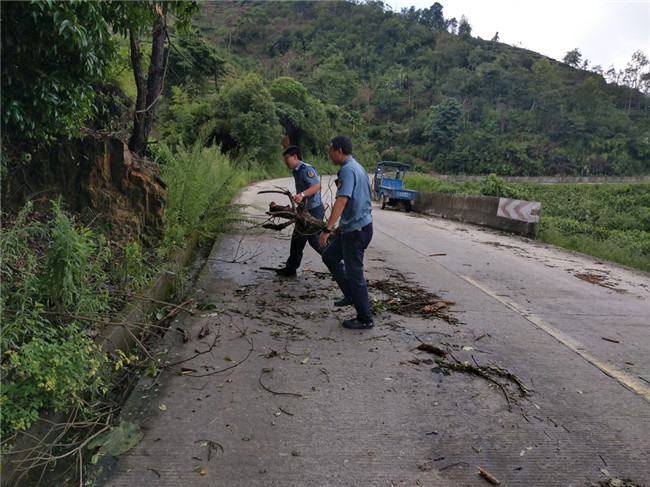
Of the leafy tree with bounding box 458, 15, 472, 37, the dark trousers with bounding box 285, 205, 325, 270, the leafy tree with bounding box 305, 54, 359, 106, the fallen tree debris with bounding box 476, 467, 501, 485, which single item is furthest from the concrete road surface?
the leafy tree with bounding box 458, 15, 472, 37

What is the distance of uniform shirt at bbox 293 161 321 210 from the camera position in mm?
6625

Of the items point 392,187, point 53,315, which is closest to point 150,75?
point 53,315

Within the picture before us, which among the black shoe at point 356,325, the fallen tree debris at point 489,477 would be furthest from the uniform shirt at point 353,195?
the fallen tree debris at point 489,477

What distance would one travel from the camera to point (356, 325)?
196 inches

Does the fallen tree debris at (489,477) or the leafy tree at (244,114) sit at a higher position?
the leafy tree at (244,114)

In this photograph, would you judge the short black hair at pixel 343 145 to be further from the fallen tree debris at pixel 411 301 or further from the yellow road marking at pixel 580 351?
the yellow road marking at pixel 580 351

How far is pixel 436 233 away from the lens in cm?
1385

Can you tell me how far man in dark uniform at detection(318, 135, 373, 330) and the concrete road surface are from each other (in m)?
0.32

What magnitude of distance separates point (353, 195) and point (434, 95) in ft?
321

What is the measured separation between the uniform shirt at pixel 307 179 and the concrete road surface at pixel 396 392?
114 cm

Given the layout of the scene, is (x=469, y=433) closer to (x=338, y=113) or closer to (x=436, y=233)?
(x=436, y=233)

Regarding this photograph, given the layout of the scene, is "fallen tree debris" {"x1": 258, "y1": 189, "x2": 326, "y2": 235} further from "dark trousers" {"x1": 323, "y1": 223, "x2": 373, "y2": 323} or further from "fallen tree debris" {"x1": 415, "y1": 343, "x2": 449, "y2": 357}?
"fallen tree debris" {"x1": 415, "y1": 343, "x2": 449, "y2": 357}

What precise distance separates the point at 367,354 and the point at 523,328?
2015 millimetres

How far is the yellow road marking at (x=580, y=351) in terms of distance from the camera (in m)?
3.95
